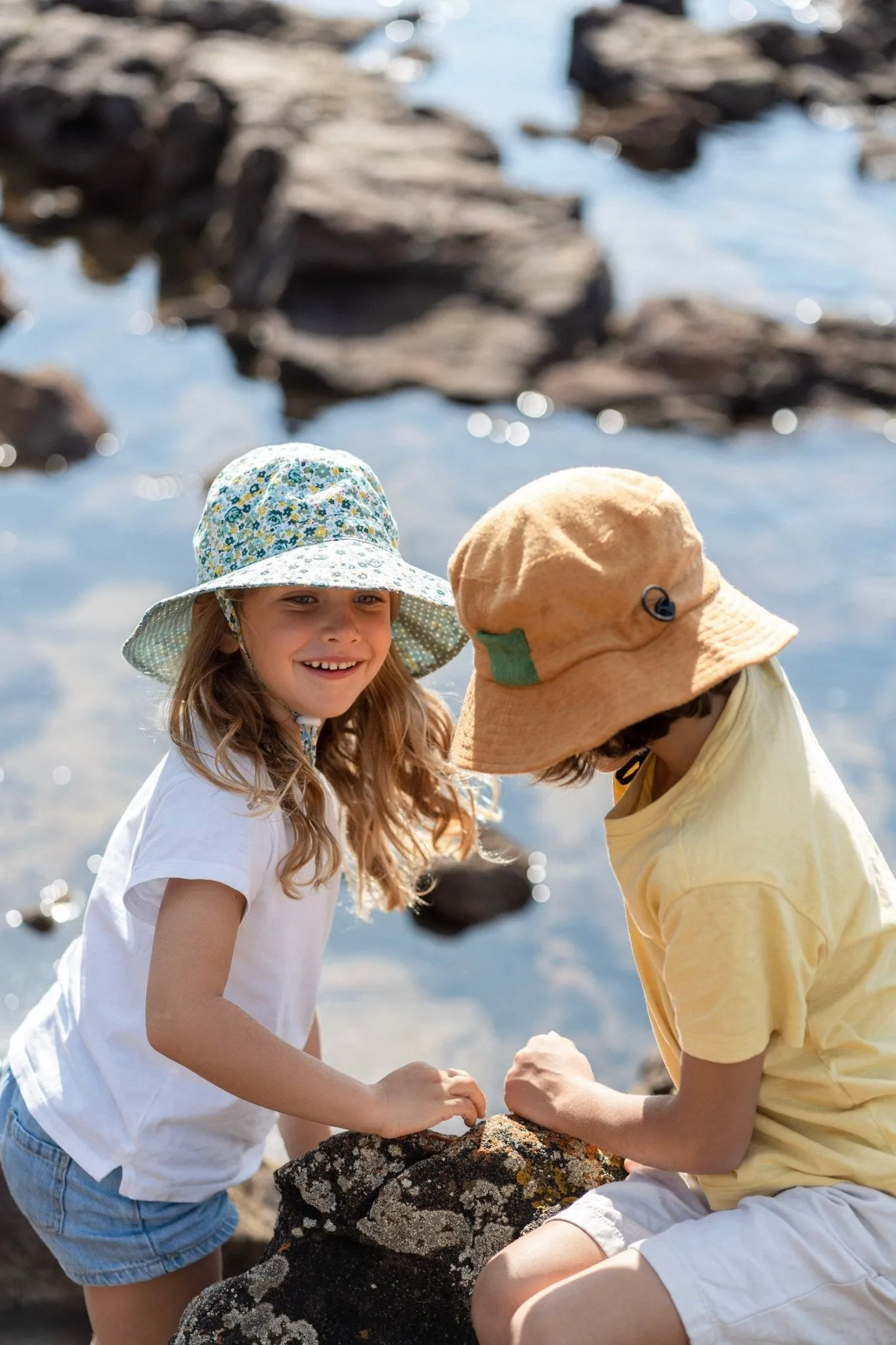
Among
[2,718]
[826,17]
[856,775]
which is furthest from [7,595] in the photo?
[826,17]

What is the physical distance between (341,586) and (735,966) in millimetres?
691

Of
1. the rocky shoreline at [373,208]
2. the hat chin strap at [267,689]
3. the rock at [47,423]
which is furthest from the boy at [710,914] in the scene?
the rocky shoreline at [373,208]

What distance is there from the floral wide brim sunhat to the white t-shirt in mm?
266

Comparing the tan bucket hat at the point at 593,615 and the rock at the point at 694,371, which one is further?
the rock at the point at 694,371

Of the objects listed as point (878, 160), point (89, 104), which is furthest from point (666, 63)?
point (89, 104)

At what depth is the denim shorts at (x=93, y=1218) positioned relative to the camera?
2117 mm

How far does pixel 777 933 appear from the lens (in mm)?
1715

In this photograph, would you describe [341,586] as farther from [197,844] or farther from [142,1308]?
[142,1308]

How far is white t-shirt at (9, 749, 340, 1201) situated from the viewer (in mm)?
2076

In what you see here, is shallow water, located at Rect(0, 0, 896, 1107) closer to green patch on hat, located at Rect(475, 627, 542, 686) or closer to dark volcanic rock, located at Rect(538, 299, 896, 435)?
dark volcanic rock, located at Rect(538, 299, 896, 435)

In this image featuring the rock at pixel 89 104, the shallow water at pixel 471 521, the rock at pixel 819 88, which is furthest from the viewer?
the rock at pixel 819 88

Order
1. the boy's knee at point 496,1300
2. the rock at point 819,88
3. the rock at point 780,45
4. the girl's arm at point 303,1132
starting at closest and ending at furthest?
the boy's knee at point 496,1300 < the girl's arm at point 303,1132 < the rock at point 819,88 < the rock at point 780,45

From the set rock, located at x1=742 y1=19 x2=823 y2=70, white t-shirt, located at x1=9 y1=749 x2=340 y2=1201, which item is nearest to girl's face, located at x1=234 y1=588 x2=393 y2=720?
white t-shirt, located at x1=9 y1=749 x2=340 y2=1201

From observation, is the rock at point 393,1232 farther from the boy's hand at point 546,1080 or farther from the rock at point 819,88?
the rock at point 819,88
